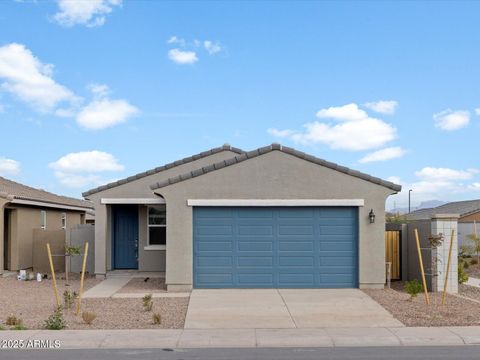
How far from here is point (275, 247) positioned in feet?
52.4

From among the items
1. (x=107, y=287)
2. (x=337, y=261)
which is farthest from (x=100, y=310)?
(x=337, y=261)

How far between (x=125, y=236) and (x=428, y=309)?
37.0 ft

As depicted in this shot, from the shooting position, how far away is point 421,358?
339 inches

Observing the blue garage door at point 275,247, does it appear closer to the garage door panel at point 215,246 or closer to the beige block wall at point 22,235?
the garage door panel at point 215,246

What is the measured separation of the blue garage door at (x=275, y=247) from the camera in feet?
52.2

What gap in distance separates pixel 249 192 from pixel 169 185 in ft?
7.24

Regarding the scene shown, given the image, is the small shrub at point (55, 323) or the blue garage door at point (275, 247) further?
the blue garage door at point (275, 247)

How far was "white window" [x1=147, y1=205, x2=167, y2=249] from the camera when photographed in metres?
20.0

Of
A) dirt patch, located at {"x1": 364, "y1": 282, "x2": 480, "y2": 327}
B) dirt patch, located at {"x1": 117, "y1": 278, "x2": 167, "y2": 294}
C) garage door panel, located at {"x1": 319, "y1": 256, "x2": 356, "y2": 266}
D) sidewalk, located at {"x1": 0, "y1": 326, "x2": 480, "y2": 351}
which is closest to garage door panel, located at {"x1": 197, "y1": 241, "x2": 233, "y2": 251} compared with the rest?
dirt patch, located at {"x1": 117, "y1": 278, "x2": 167, "y2": 294}

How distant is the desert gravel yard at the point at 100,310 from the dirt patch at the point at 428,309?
4.62m

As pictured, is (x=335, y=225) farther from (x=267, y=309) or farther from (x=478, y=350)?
(x=478, y=350)

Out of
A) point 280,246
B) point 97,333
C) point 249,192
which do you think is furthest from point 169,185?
point 97,333

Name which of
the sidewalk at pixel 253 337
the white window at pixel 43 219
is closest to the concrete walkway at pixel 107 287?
the sidewalk at pixel 253 337

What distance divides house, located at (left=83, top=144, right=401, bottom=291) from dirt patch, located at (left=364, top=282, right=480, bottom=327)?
1.33 meters
